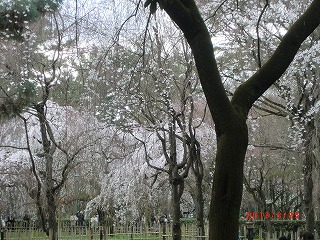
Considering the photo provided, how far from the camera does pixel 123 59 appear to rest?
13.3 metres

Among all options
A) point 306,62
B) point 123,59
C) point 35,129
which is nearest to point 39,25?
point 123,59

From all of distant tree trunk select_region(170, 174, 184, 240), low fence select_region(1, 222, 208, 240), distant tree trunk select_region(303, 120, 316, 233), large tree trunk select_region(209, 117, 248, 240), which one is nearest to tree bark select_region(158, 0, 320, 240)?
large tree trunk select_region(209, 117, 248, 240)

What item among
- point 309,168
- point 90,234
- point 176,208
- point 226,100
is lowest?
point 90,234

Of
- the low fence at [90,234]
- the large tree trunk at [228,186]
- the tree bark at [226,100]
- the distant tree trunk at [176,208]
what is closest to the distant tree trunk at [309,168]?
the low fence at [90,234]

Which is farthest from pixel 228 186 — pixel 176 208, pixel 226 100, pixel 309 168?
pixel 176 208

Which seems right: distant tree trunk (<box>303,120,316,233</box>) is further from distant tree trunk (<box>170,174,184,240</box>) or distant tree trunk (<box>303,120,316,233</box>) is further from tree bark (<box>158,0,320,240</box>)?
tree bark (<box>158,0,320,240</box>)

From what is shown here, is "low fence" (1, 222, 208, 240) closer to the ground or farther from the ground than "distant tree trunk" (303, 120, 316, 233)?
closer to the ground

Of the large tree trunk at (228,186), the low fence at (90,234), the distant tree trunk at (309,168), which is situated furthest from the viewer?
the low fence at (90,234)

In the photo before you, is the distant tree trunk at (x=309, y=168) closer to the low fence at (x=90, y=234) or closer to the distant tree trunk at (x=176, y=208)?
the low fence at (x=90, y=234)

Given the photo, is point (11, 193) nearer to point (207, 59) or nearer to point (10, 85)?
point (10, 85)

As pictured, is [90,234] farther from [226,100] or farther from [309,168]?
[226,100]

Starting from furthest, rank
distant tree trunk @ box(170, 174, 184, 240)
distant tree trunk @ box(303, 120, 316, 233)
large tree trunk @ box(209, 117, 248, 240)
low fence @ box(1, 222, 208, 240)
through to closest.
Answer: low fence @ box(1, 222, 208, 240)
distant tree trunk @ box(170, 174, 184, 240)
distant tree trunk @ box(303, 120, 316, 233)
large tree trunk @ box(209, 117, 248, 240)

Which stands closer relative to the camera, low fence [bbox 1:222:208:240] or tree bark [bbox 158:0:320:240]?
tree bark [bbox 158:0:320:240]

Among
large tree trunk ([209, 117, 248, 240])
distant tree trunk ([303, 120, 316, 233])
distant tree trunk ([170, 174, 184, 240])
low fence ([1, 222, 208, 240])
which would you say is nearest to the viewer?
large tree trunk ([209, 117, 248, 240])
